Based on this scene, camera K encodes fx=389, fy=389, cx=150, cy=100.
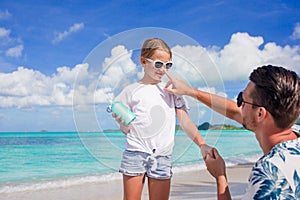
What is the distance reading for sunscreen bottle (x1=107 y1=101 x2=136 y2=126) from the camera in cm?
276

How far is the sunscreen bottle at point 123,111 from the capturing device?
2758 millimetres

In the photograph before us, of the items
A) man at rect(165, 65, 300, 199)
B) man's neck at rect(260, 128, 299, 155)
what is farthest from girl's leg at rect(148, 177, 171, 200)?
man's neck at rect(260, 128, 299, 155)

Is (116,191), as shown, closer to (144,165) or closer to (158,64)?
(144,165)

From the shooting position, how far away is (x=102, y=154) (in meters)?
2.99

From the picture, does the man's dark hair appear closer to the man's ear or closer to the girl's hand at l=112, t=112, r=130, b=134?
the man's ear

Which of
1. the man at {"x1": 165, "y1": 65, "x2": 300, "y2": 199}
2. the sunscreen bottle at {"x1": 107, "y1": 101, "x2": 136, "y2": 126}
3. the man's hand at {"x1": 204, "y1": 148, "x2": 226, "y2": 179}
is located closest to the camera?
the man at {"x1": 165, "y1": 65, "x2": 300, "y2": 199}

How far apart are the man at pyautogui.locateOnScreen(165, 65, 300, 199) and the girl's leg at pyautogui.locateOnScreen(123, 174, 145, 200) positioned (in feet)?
3.45

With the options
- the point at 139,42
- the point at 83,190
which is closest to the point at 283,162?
the point at 139,42

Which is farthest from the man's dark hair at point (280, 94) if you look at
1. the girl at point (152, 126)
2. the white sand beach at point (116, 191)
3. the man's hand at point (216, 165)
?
the white sand beach at point (116, 191)

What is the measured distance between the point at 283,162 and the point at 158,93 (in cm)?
139

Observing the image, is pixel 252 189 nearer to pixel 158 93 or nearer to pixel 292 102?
pixel 292 102

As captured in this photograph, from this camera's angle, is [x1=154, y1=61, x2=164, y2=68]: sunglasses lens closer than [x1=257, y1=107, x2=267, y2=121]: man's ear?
No

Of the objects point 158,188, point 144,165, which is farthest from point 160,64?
point 158,188

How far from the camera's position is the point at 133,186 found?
295cm
